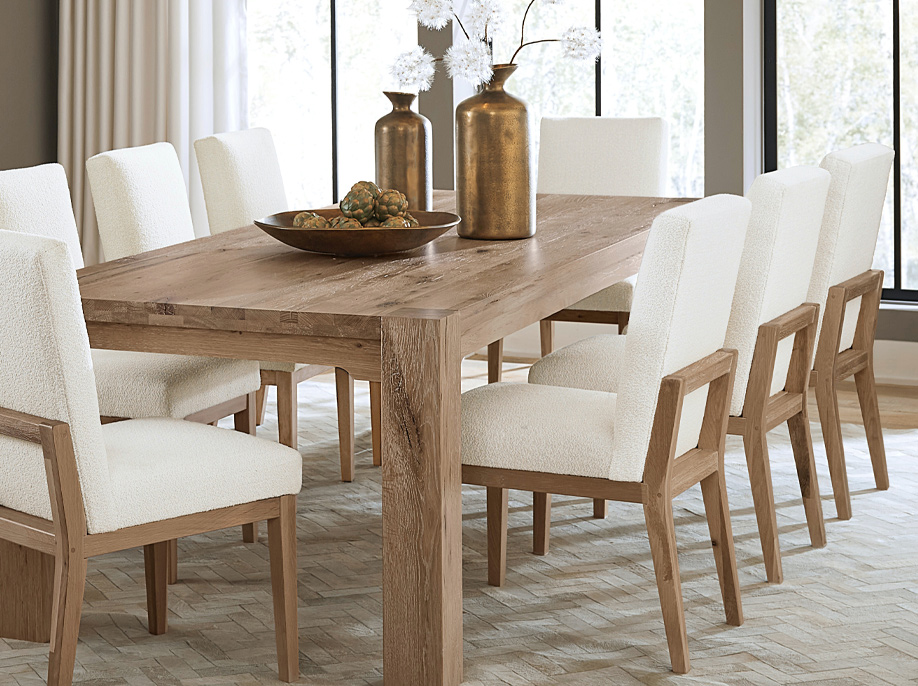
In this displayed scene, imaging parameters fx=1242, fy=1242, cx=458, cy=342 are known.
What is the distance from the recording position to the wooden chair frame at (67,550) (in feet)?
6.43

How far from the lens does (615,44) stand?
17.3 ft

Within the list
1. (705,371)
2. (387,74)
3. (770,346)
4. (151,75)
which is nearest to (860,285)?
(770,346)

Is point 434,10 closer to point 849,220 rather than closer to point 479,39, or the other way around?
point 479,39

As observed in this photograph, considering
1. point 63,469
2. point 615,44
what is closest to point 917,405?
point 615,44

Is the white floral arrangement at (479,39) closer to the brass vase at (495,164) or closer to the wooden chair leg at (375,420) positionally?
the brass vase at (495,164)

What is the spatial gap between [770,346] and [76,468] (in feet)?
4.85

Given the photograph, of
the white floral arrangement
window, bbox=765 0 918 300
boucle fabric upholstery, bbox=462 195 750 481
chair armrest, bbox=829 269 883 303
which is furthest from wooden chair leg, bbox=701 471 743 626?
window, bbox=765 0 918 300

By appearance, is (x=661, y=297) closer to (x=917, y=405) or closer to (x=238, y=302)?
(x=238, y=302)

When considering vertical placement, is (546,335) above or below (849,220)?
below

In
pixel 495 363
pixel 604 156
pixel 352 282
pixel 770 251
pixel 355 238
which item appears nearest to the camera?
pixel 352 282

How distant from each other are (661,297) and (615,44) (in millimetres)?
3385

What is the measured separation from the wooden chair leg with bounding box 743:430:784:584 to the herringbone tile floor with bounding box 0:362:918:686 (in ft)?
0.18

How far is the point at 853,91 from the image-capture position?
4.89 metres

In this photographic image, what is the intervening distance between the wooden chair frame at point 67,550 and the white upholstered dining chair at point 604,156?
2.03 meters
